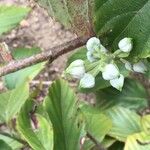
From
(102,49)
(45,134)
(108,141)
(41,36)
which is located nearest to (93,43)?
(102,49)

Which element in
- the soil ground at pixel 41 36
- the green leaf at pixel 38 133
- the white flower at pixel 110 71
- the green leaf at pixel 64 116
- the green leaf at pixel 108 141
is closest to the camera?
the white flower at pixel 110 71

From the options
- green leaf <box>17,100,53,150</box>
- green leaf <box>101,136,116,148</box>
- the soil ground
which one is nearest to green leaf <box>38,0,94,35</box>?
green leaf <box>17,100,53,150</box>

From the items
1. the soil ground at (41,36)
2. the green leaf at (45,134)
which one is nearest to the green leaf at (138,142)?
the green leaf at (45,134)

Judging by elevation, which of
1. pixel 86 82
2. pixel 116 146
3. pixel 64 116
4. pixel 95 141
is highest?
pixel 86 82

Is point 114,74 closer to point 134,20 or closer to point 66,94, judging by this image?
point 134,20

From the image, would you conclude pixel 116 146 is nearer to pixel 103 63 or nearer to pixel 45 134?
pixel 45 134

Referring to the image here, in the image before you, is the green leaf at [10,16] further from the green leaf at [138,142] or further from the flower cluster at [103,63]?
the flower cluster at [103,63]

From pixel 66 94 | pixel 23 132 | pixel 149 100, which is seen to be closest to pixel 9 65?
pixel 23 132
